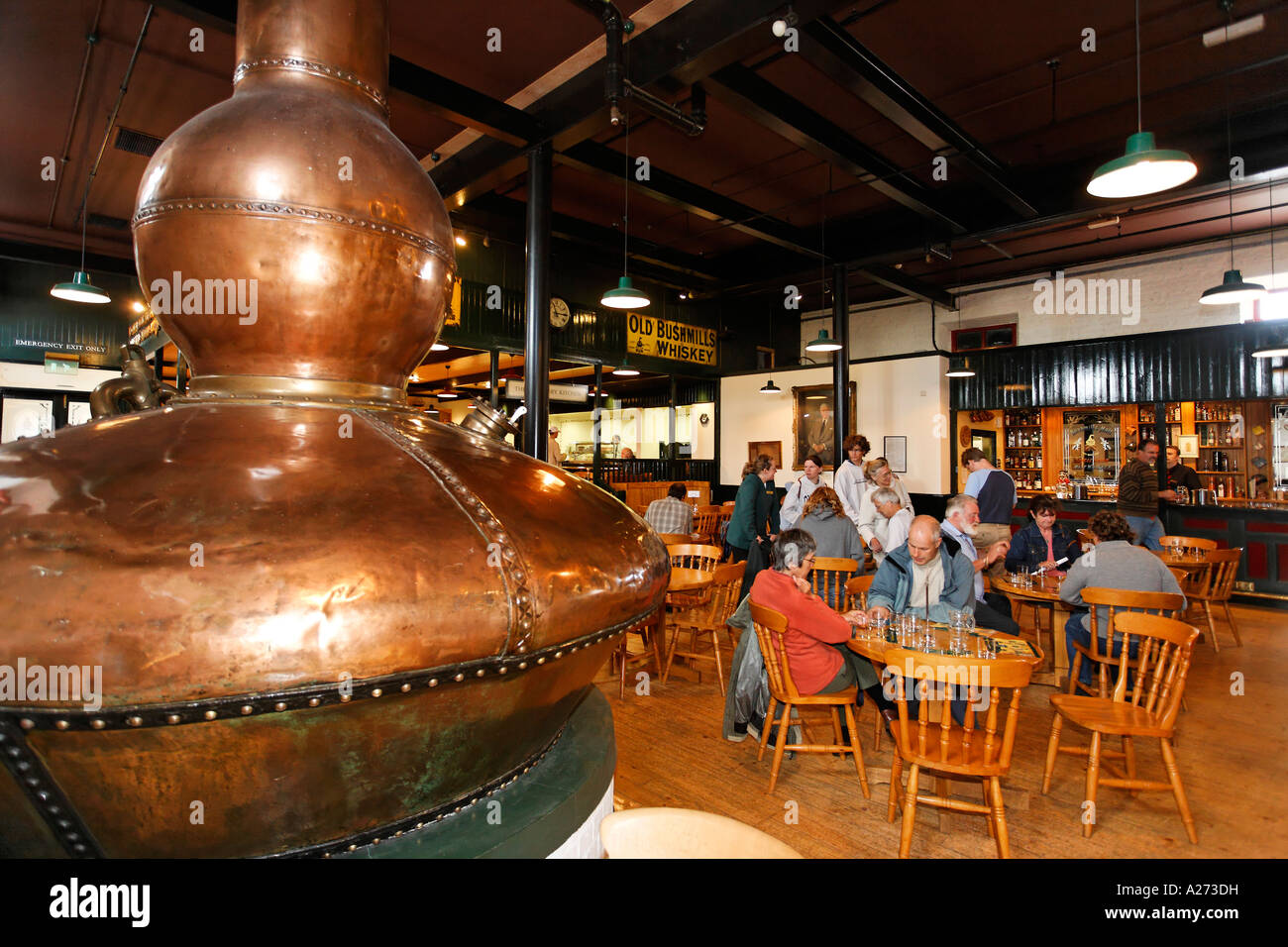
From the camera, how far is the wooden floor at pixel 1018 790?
2.63m

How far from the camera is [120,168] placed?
6.42 metres

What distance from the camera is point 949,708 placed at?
2.44 metres

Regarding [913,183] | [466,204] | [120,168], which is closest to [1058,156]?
[913,183]

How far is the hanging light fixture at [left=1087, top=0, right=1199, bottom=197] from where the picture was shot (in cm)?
324

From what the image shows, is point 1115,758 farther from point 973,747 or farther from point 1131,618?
point 973,747

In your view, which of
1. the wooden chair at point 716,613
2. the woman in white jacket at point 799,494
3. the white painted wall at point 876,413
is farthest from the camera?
the white painted wall at point 876,413

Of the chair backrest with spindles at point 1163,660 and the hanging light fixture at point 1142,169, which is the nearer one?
the chair backrest with spindles at point 1163,660

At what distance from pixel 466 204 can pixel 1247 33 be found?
22.9 ft

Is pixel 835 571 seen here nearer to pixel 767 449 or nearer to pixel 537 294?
pixel 537 294

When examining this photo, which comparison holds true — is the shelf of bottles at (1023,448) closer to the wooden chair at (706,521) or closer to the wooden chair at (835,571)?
the wooden chair at (706,521)

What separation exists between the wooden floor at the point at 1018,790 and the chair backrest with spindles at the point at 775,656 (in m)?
0.46

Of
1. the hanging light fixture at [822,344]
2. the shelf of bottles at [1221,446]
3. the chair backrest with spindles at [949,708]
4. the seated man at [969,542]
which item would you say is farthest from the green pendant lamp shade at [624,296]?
the shelf of bottles at [1221,446]

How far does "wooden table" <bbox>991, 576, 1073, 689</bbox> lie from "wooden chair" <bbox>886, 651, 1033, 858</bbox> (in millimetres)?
1806

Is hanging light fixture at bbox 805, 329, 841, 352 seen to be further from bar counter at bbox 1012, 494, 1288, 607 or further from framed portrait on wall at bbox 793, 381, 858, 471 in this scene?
bar counter at bbox 1012, 494, 1288, 607
